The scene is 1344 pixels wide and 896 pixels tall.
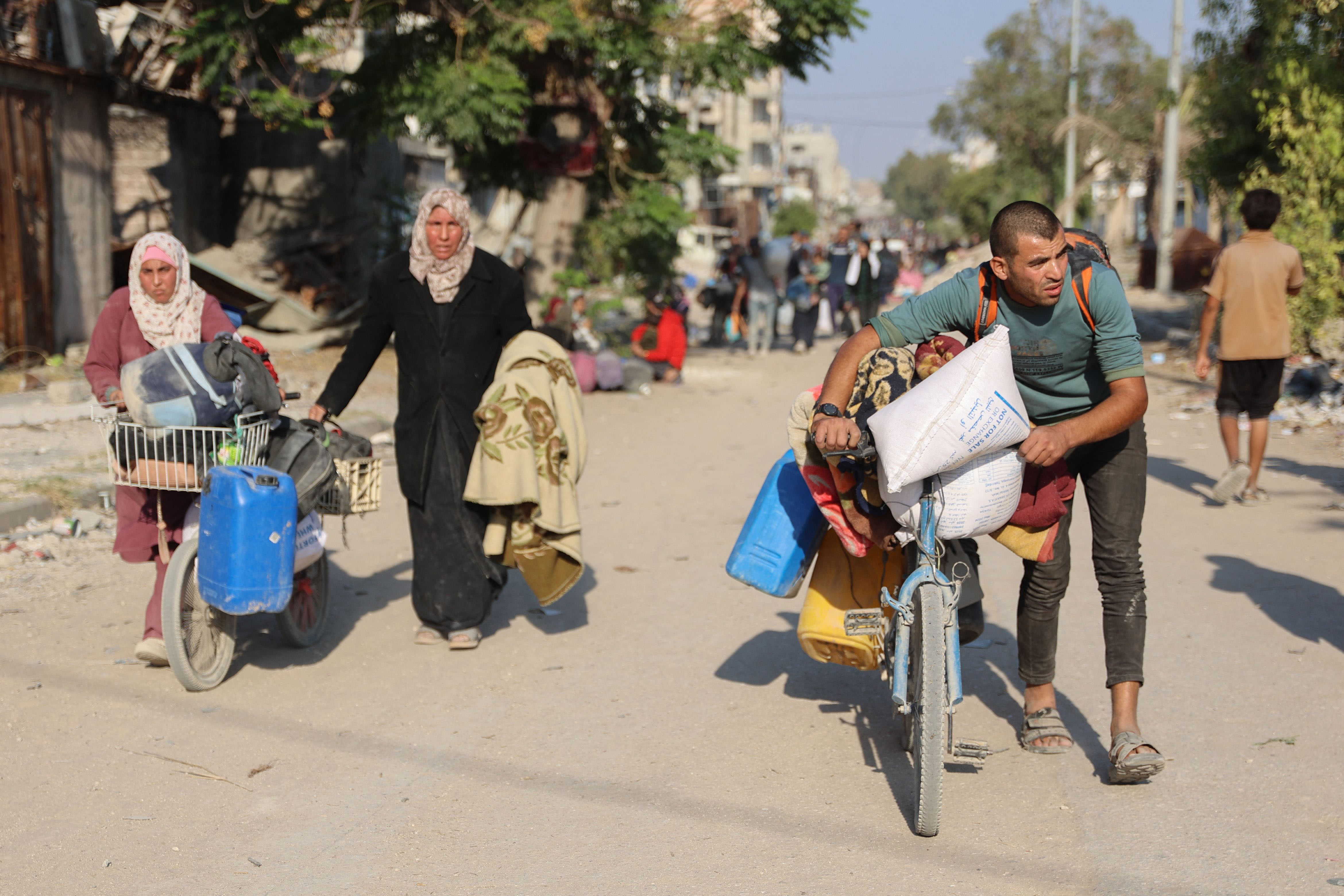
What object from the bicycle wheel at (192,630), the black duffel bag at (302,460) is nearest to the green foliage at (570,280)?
the black duffel bag at (302,460)

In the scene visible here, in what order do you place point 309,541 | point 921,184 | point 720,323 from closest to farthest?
point 309,541, point 720,323, point 921,184

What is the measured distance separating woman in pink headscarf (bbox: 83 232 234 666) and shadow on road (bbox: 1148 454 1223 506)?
667cm

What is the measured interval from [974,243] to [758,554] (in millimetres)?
43674

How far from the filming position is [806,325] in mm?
20781

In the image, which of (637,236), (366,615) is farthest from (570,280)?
(366,615)

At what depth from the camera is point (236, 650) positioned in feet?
18.7

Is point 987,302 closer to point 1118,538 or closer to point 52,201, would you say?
point 1118,538

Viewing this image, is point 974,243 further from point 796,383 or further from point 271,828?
point 271,828

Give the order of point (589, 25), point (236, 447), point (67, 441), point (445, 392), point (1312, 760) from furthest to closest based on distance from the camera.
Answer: point (589, 25) → point (67, 441) → point (445, 392) → point (236, 447) → point (1312, 760)

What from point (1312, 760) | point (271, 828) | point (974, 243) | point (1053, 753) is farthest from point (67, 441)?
point (974, 243)

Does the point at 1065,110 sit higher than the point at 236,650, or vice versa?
the point at 1065,110

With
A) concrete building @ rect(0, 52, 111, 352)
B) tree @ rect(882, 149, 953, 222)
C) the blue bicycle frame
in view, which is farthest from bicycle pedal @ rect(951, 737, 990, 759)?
tree @ rect(882, 149, 953, 222)

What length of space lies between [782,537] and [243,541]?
205 cm

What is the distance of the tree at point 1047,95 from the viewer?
47281mm
